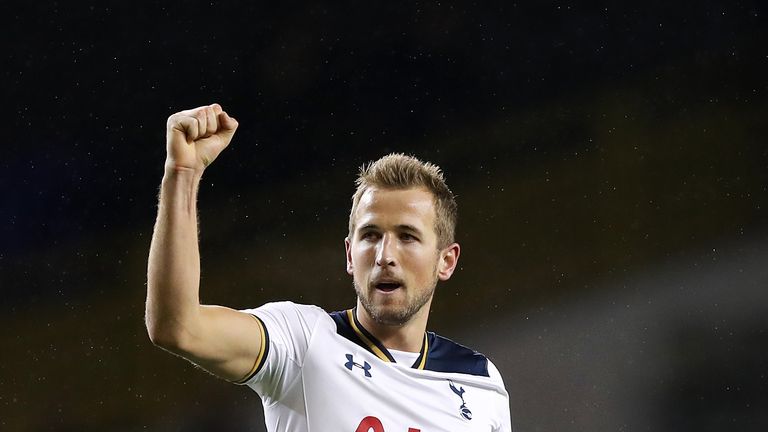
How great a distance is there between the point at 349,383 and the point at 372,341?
116 millimetres

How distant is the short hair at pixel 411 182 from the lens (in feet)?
5.05

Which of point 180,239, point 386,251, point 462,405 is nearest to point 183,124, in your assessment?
point 180,239

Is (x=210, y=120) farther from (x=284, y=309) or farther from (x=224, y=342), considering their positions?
(x=284, y=309)

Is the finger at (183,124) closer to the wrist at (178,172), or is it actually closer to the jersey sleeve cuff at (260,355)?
the wrist at (178,172)

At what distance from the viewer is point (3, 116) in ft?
10.1

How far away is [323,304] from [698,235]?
1.30m

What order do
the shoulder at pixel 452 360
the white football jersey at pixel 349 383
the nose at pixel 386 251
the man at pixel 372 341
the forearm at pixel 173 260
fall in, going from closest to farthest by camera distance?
the forearm at pixel 173 260
the man at pixel 372 341
the white football jersey at pixel 349 383
the nose at pixel 386 251
the shoulder at pixel 452 360

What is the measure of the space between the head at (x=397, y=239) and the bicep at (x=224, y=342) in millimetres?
245

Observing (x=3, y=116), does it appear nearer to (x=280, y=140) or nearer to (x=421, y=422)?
(x=280, y=140)

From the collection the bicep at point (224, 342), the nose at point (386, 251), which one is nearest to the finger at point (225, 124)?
the bicep at point (224, 342)

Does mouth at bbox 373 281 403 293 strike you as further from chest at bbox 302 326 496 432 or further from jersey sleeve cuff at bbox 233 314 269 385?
jersey sleeve cuff at bbox 233 314 269 385

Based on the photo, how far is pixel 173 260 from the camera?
3.40 ft

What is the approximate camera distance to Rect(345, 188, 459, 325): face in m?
1.46

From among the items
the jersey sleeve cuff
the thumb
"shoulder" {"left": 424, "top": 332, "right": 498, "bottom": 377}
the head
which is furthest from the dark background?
the thumb
